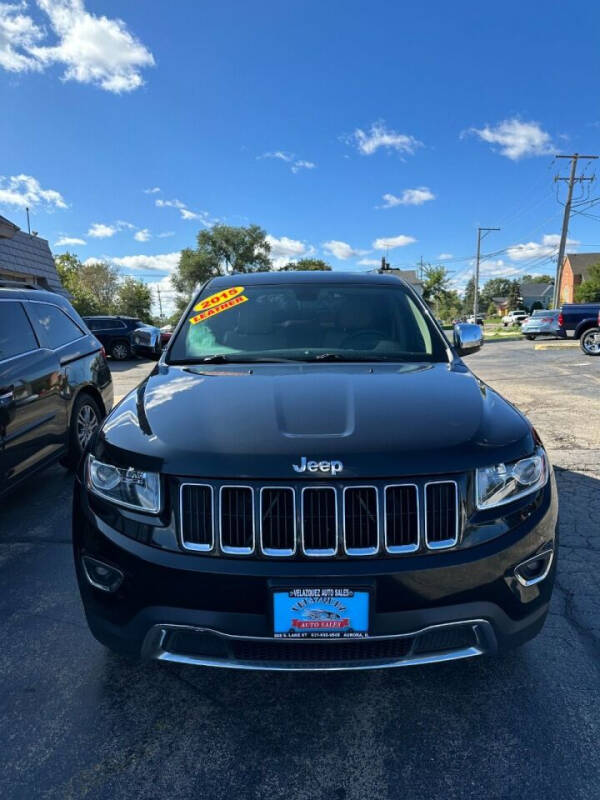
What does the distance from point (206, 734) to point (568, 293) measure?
78.5 meters

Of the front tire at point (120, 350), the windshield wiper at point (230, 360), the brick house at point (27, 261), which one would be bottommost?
the front tire at point (120, 350)

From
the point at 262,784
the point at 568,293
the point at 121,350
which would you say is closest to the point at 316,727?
the point at 262,784

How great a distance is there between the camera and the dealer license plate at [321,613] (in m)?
1.62

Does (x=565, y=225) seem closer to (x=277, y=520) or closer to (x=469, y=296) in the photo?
(x=277, y=520)

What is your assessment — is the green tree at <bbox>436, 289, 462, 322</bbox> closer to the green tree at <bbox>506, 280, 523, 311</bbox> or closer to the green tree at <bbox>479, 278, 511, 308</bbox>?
the green tree at <bbox>506, 280, 523, 311</bbox>

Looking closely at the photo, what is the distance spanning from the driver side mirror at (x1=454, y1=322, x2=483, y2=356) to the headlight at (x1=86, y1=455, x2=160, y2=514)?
88.9 inches

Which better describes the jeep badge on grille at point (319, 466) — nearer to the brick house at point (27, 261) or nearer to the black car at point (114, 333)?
the brick house at point (27, 261)

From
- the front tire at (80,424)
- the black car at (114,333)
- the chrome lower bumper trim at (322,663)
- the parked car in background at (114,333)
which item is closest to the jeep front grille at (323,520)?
the chrome lower bumper trim at (322,663)

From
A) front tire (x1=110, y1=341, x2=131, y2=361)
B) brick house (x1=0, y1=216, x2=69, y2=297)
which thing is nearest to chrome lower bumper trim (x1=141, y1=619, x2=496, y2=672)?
brick house (x1=0, y1=216, x2=69, y2=297)

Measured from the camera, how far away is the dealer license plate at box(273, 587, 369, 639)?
162 cm

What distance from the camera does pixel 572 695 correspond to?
2016 millimetres

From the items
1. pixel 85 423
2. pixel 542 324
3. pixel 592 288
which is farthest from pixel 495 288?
pixel 85 423

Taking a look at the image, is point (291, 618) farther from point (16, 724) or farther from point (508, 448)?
point (16, 724)

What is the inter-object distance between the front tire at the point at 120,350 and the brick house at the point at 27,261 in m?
2.51
